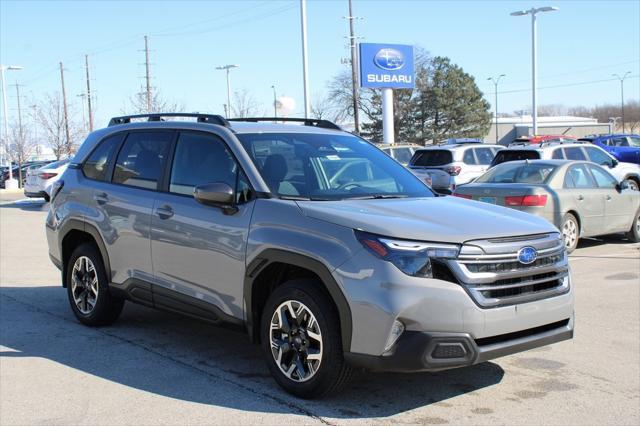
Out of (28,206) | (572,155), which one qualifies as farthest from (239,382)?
(28,206)

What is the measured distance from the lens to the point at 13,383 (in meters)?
5.15

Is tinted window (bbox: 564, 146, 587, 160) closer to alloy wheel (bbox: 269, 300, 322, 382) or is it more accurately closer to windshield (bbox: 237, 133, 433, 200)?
windshield (bbox: 237, 133, 433, 200)

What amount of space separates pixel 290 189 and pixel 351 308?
3.94 feet

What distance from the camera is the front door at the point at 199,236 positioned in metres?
4.98

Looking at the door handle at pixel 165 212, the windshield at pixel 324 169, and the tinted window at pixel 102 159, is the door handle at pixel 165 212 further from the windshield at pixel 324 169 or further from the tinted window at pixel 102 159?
the tinted window at pixel 102 159

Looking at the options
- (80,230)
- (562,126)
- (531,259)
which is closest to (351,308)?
(531,259)

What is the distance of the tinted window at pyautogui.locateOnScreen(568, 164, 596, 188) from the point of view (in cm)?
1139

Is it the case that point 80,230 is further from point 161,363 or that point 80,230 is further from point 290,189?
point 290,189

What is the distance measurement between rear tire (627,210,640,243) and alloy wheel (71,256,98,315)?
9.46m

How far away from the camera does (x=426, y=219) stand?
4453mm

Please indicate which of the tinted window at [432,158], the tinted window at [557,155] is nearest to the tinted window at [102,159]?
the tinted window at [557,155]

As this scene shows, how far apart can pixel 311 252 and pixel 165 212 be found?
1.70m

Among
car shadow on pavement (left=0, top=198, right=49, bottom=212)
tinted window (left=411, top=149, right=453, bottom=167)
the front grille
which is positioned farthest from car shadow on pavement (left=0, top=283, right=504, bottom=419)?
car shadow on pavement (left=0, top=198, right=49, bottom=212)

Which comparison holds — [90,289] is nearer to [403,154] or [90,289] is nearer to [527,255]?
[527,255]
